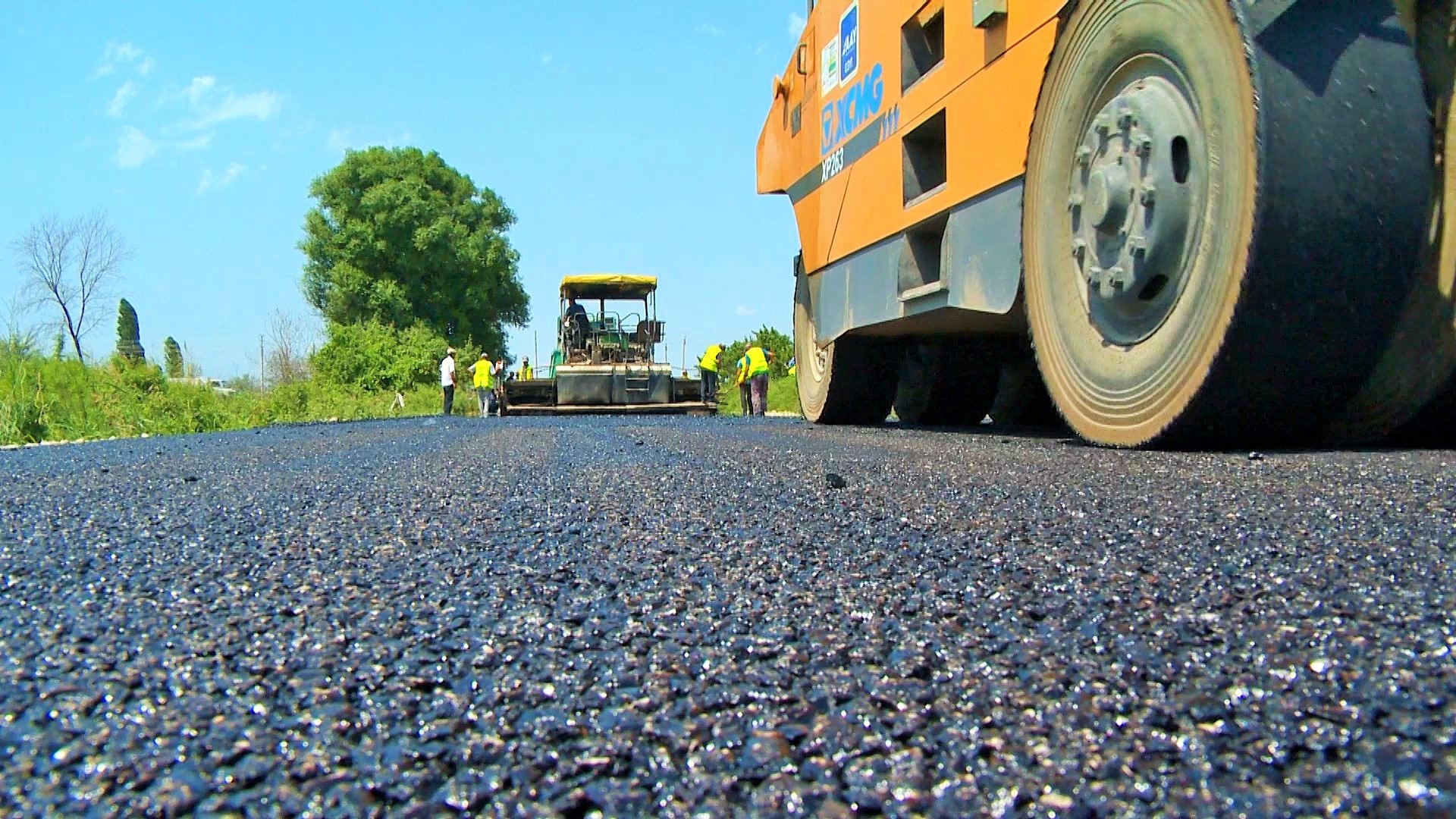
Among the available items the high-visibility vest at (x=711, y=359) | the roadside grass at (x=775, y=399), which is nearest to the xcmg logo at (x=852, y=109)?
the roadside grass at (x=775, y=399)

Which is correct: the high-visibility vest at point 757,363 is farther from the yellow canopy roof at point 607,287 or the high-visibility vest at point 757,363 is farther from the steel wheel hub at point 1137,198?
the steel wheel hub at point 1137,198

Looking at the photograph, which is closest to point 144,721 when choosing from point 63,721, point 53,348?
point 63,721

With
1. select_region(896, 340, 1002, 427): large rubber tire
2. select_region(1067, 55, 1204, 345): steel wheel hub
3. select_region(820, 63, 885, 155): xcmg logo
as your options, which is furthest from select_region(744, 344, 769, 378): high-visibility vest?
select_region(1067, 55, 1204, 345): steel wheel hub

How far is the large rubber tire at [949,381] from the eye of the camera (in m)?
6.36

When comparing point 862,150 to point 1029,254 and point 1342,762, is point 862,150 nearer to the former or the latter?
point 1029,254

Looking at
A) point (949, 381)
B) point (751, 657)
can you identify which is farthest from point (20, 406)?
point (751, 657)

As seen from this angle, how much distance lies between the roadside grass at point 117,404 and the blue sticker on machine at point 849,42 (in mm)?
6641

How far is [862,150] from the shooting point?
219 inches

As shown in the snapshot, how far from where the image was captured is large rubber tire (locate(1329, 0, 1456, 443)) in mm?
2553

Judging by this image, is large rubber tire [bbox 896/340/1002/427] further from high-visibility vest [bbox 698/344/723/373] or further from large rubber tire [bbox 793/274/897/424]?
high-visibility vest [bbox 698/344/723/373]

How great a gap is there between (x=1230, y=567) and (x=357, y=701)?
111 centimetres

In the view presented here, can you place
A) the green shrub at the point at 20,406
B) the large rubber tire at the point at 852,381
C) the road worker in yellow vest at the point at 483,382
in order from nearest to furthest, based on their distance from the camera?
the large rubber tire at the point at 852,381
the green shrub at the point at 20,406
the road worker in yellow vest at the point at 483,382

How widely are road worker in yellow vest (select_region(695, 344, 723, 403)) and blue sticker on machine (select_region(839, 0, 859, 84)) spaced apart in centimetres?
1142

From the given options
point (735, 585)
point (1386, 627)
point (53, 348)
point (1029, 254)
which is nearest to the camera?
point (1386, 627)
